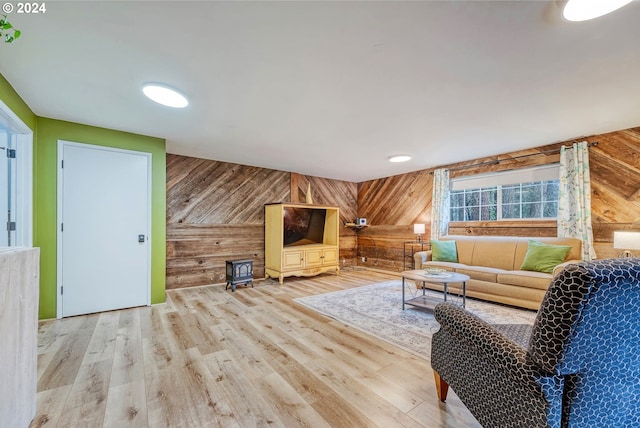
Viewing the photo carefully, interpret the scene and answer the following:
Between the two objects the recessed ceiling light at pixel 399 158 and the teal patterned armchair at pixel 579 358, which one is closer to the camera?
the teal patterned armchair at pixel 579 358

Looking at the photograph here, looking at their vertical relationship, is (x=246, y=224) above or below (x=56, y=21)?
below

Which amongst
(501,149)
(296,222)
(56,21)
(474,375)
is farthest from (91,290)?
(501,149)

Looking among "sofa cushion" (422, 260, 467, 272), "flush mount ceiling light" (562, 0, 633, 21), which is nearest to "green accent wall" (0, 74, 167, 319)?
"flush mount ceiling light" (562, 0, 633, 21)

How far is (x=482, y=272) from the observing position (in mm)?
3771

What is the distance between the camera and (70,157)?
304 centimetres

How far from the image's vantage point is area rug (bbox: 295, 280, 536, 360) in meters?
2.53

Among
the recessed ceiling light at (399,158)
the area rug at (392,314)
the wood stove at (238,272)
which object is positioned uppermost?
the recessed ceiling light at (399,158)

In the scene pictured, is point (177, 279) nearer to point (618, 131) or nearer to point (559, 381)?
point (559, 381)

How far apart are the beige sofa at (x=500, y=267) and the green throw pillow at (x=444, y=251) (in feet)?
0.34

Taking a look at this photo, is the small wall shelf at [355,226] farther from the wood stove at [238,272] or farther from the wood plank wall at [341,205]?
the wood stove at [238,272]

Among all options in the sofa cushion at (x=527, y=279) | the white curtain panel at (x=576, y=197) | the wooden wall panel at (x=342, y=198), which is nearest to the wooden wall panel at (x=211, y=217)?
the wooden wall panel at (x=342, y=198)

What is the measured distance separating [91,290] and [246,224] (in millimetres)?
2494

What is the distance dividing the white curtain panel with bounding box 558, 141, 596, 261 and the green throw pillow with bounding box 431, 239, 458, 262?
4.71 feet

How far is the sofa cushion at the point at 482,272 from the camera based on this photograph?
366cm
